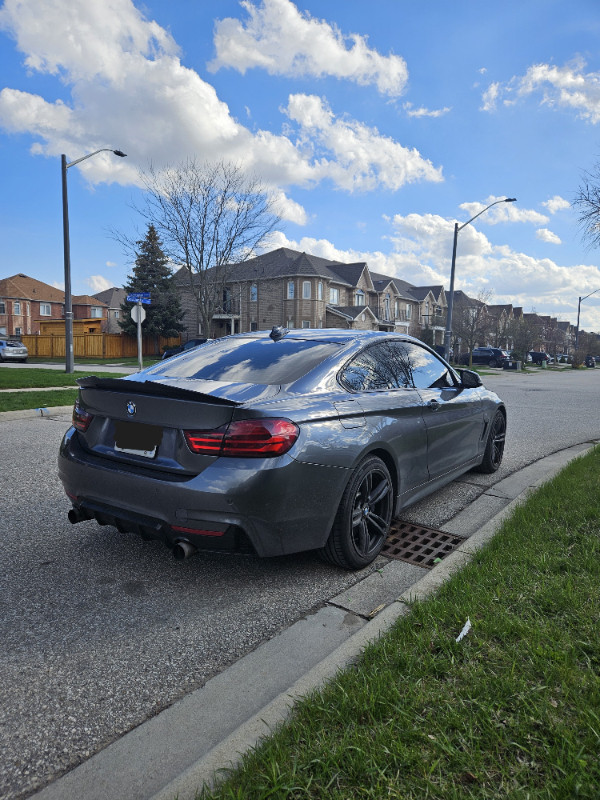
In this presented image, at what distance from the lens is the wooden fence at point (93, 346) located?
44000 mm

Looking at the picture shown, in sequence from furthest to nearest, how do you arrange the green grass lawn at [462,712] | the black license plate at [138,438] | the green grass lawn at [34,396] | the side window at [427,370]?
the green grass lawn at [34,396] → the side window at [427,370] → the black license plate at [138,438] → the green grass lawn at [462,712]

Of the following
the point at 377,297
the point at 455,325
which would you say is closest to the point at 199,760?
the point at 455,325

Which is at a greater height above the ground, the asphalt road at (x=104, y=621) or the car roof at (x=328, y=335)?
the car roof at (x=328, y=335)

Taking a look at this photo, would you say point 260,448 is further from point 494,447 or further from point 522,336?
point 522,336

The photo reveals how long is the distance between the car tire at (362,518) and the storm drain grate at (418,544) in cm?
25

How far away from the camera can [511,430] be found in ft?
30.5

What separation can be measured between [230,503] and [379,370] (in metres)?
1.74

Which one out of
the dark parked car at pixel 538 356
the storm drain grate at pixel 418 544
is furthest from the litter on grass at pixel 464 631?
the dark parked car at pixel 538 356

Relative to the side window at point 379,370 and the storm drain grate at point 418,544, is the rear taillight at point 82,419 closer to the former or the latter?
the side window at point 379,370

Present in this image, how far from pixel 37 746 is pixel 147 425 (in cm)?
157

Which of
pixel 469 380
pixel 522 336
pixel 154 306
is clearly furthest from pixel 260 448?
pixel 522 336

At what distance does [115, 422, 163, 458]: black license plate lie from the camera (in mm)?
3016

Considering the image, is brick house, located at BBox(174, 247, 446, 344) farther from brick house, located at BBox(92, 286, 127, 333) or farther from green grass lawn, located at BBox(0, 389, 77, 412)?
green grass lawn, located at BBox(0, 389, 77, 412)

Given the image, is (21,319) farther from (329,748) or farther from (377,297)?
(329,748)
